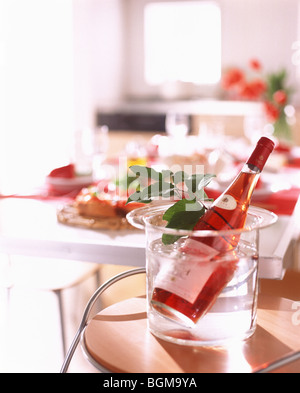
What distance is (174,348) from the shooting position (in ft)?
2.35

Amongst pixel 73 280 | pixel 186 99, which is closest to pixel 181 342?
pixel 73 280

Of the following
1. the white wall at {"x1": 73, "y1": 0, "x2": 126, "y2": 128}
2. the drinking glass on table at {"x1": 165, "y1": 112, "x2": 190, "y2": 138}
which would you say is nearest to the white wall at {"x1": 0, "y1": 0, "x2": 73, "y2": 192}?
the white wall at {"x1": 73, "y1": 0, "x2": 126, "y2": 128}

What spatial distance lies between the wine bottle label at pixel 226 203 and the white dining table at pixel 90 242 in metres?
0.21

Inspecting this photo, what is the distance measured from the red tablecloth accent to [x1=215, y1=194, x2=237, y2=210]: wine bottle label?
0.56m

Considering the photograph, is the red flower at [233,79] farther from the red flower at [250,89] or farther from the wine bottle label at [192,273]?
the wine bottle label at [192,273]

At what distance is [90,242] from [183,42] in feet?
12.8

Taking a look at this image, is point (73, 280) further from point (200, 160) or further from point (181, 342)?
point (181, 342)

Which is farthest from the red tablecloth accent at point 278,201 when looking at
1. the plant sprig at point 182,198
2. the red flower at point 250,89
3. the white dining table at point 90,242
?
the red flower at point 250,89

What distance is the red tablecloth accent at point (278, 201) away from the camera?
4.56ft

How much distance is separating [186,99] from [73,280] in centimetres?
321

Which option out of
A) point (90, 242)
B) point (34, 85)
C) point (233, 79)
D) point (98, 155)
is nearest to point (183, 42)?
point (34, 85)

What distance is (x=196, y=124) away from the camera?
4156mm

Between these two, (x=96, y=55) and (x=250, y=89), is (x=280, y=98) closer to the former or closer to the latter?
(x=250, y=89)

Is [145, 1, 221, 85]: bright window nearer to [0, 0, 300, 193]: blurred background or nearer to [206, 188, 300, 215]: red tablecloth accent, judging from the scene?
[0, 0, 300, 193]: blurred background
